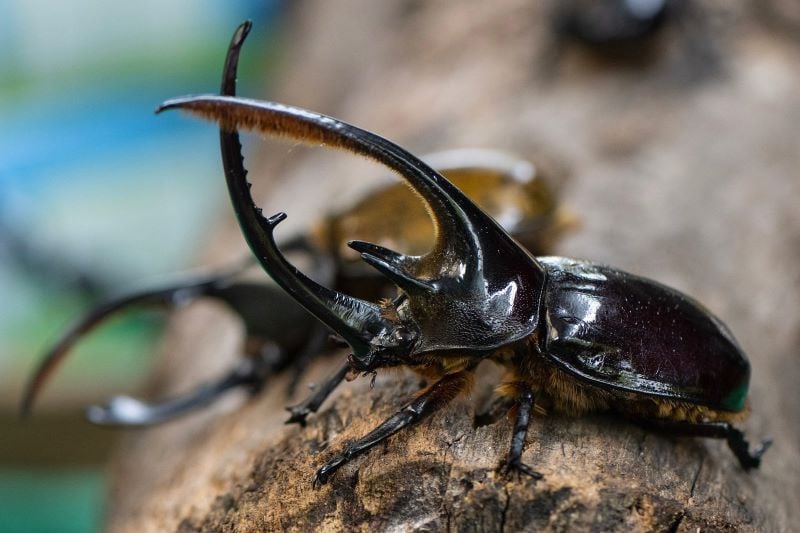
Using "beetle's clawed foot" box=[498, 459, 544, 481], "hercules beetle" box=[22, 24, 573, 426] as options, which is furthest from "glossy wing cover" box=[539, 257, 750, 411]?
"hercules beetle" box=[22, 24, 573, 426]

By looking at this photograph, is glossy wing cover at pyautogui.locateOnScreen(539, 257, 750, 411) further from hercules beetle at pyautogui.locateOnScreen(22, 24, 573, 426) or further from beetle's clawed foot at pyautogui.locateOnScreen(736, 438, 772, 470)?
hercules beetle at pyautogui.locateOnScreen(22, 24, 573, 426)

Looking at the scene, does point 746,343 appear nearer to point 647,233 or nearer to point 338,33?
point 647,233

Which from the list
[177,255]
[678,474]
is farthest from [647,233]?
[177,255]

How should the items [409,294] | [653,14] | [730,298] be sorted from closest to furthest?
1. [409,294]
2. [730,298]
3. [653,14]

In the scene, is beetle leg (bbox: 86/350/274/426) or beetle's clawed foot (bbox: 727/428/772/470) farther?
beetle leg (bbox: 86/350/274/426)

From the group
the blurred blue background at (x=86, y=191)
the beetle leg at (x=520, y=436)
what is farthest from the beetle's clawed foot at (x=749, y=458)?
the blurred blue background at (x=86, y=191)

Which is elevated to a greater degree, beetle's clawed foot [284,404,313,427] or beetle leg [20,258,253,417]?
beetle's clawed foot [284,404,313,427]
